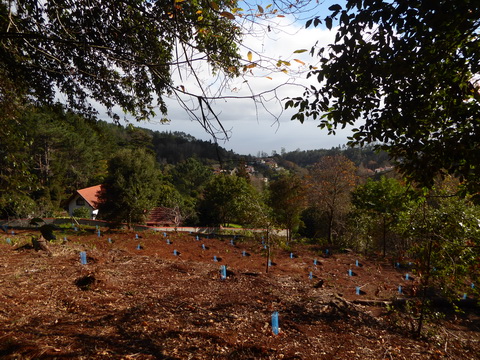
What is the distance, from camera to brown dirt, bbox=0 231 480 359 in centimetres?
Answer: 285

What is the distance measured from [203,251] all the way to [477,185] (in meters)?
9.52

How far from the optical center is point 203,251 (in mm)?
10711

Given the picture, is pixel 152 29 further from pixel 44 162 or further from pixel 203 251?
pixel 44 162

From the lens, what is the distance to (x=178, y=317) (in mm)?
3723

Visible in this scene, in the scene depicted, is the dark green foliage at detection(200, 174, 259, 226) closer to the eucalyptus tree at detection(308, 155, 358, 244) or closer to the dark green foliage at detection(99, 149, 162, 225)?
the eucalyptus tree at detection(308, 155, 358, 244)

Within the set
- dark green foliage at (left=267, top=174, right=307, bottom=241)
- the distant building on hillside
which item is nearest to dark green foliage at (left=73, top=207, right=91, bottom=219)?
the distant building on hillside

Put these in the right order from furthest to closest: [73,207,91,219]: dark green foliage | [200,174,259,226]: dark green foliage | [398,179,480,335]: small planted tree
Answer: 1. [73,207,91,219]: dark green foliage
2. [200,174,259,226]: dark green foliage
3. [398,179,480,335]: small planted tree

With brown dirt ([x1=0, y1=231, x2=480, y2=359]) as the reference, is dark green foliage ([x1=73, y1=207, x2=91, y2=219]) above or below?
below

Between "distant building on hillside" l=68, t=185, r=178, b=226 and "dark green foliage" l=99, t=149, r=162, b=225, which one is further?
"distant building on hillside" l=68, t=185, r=178, b=226

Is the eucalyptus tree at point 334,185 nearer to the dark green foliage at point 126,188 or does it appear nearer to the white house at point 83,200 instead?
the dark green foliage at point 126,188

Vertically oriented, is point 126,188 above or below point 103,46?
below

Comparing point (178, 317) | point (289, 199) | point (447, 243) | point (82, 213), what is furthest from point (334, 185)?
point (82, 213)

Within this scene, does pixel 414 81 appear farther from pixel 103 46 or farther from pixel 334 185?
pixel 334 185

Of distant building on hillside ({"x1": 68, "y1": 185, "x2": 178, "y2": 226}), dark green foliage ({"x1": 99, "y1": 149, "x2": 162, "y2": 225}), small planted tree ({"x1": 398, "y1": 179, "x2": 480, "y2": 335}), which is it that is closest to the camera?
small planted tree ({"x1": 398, "y1": 179, "x2": 480, "y2": 335})
